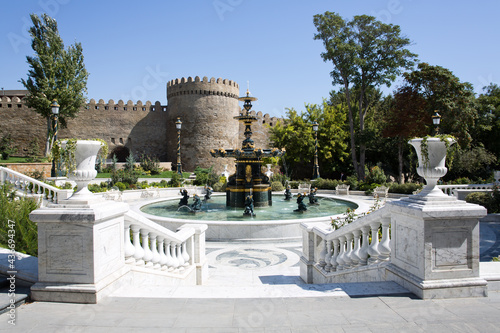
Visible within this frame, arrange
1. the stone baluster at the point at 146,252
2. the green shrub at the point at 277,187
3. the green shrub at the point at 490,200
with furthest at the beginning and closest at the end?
1. the green shrub at the point at 277,187
2. the green shrub at the point at 490,200
3. the stone baluster at the point at 146,252

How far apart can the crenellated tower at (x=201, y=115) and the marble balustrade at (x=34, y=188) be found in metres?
26.6

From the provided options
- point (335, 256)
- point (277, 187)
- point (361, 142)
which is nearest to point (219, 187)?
point (277, 187)

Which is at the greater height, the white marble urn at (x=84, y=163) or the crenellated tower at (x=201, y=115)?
the crenellated tower at (x=201, y=115)

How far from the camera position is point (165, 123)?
43656 mm

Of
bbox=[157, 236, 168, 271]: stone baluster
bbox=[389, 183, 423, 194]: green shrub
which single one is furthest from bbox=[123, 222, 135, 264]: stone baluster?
bbox=[389, 183, 423, 194]: green shrub

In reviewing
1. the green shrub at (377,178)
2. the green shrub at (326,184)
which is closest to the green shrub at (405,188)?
the green shrub at (377,178)

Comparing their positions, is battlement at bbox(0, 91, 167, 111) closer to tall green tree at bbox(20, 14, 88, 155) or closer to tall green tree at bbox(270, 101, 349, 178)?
tall green tree at bbox(20, 14, 88, 155)

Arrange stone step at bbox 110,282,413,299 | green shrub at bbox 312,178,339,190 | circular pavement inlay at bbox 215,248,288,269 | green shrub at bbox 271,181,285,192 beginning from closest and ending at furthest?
1. stone step at bbox 110,282,413,299
2. circular pavement inlay at bbox 215,248,288,269
3. green shrub at bbox 271,181,285,192
4. green shrub at bbox 312,178,339,190

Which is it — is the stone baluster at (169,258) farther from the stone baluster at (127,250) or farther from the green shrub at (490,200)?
the green shrub at (490,200)

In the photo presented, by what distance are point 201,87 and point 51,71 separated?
15.1 metres

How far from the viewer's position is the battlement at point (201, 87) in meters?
39.8

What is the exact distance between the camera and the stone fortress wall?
40156 mm

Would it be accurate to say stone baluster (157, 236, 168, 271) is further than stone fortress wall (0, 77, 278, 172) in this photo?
No

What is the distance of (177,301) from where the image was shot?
389 cm
